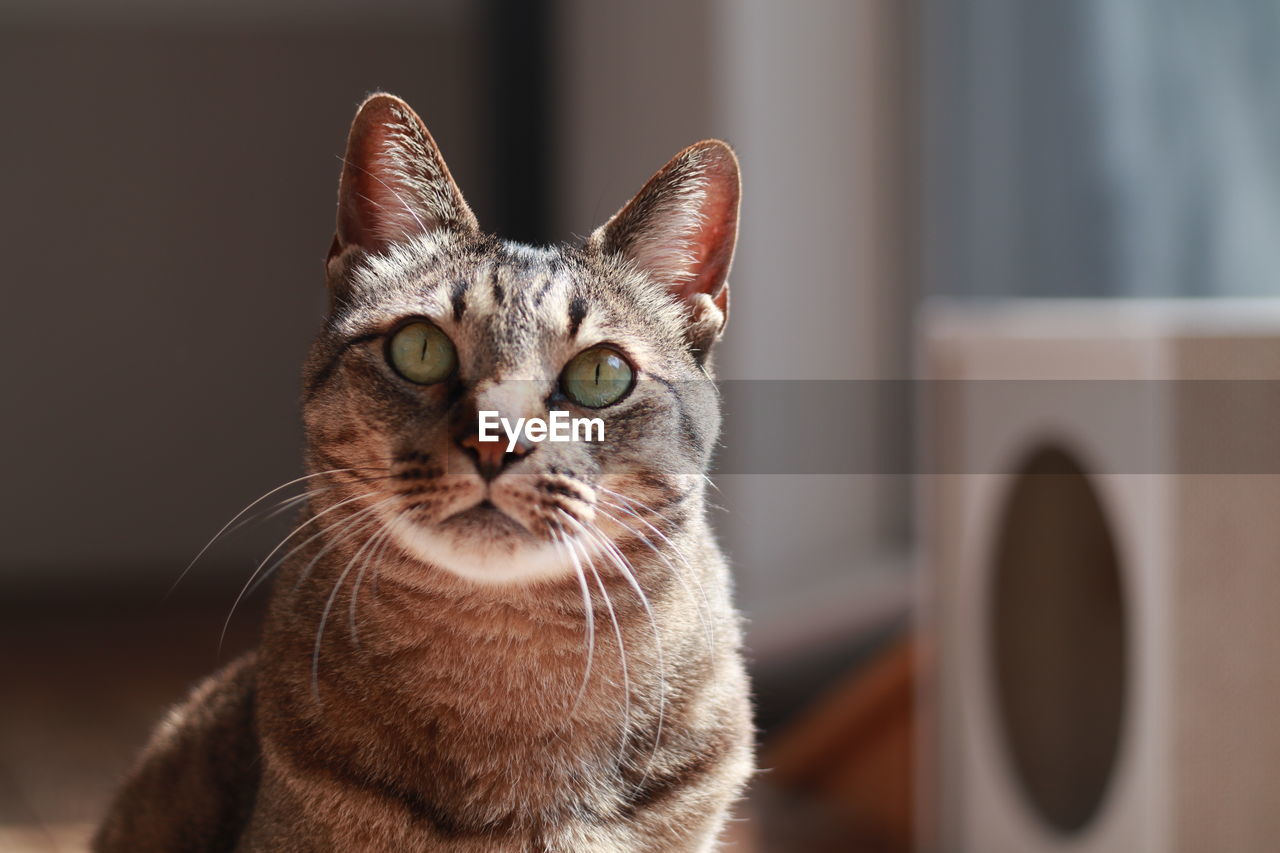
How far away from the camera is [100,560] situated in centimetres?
409

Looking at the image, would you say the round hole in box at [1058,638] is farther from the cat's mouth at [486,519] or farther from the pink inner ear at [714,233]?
the cat's mouth at [486,519]

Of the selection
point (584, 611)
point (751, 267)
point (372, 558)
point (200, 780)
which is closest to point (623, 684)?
point (584, 611)

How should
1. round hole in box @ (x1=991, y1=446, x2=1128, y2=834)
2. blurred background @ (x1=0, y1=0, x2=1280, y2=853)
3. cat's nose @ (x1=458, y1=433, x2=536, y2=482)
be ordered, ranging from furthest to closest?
blurred background @ (x1=0, y1=0, x2=1280, y2=853) < round hole in box @ (x1=991, y1=446, x2=1128, y2=834) < cat's nose @ (x1=458, y1=433, x2=536, y2=482)

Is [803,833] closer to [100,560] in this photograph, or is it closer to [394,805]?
[394,805]

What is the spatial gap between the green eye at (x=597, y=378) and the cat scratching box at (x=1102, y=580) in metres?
1.09

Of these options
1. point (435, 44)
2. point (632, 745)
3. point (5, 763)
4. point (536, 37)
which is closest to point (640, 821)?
point (632, 745)

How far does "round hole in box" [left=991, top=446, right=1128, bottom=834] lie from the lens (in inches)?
69.7

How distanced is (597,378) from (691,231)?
0.10 metres

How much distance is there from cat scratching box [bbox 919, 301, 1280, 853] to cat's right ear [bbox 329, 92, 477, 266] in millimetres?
1125

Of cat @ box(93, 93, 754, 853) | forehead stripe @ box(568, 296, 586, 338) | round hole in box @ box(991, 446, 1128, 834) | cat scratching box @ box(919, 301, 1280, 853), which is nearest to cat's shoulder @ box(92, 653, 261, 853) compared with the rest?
cat @ box(93, 93, 754, 853)

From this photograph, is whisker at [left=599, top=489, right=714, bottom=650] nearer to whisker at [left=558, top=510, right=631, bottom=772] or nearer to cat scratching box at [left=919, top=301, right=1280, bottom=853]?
whisker at [left=558, top=510, right=631, bottom=772]

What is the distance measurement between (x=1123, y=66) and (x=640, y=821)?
200cm

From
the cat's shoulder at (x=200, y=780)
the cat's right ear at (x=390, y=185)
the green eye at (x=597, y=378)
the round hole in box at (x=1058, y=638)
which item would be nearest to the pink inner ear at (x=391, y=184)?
the cat's right ear at (x=390, y=185)

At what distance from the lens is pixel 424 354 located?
2.14 feet
